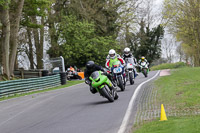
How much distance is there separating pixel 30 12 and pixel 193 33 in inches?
987

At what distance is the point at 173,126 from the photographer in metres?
6.80

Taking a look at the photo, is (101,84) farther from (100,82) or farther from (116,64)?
(116,64)

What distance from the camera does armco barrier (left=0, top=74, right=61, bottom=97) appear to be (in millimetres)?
20719

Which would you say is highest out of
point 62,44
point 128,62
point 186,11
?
point 186,11

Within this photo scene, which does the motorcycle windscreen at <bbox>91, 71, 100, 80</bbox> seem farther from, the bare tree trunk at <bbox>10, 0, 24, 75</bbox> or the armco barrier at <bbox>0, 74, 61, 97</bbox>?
the bare tree trunk at <bbox>10, 0, 24, 75</bbox>

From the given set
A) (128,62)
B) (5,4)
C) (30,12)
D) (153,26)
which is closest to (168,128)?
(128,62)

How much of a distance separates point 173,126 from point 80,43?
39.2 m

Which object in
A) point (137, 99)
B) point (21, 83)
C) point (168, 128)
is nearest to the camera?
point (168, 128)

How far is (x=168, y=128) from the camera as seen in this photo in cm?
668

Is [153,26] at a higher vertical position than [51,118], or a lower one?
higher

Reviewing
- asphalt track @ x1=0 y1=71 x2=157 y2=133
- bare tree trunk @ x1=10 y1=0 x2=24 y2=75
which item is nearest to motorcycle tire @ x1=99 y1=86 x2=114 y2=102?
asphalt track @ x1=0 y1=71 x2=157 y2=133

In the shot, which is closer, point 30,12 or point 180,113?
point 180,113

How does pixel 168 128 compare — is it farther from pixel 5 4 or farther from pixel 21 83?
pixel 5 4

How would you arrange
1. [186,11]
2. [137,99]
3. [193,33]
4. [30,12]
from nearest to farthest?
1. [137,99]
2. [30,12]
3. [186,11]
4. [193,33]
